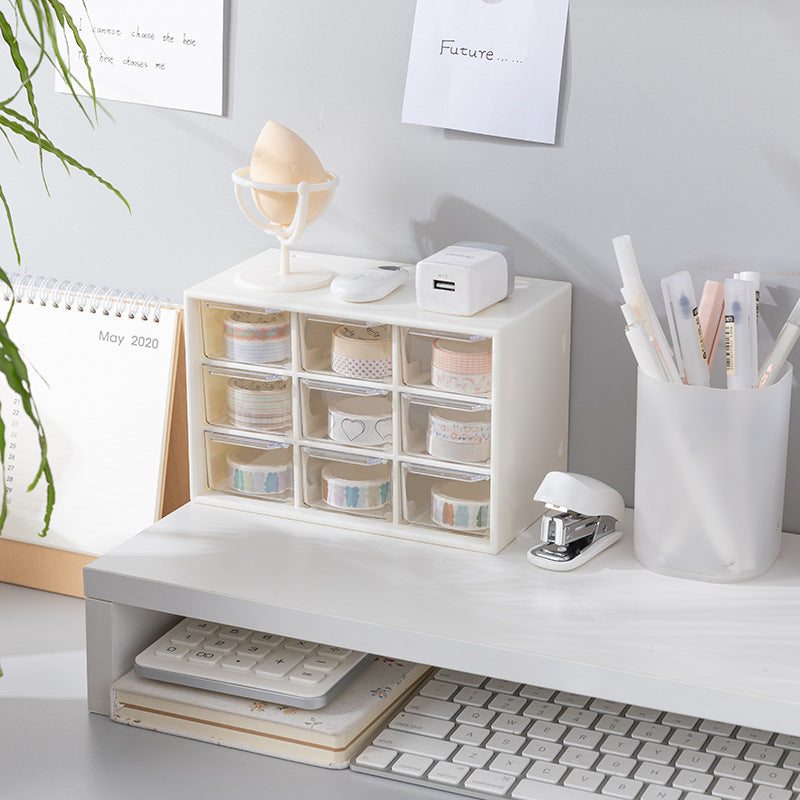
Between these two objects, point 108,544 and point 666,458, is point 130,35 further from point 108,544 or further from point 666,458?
point 666,458

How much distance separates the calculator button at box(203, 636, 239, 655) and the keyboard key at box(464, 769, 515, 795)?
0.72 ft

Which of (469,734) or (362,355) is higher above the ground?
(362,355)

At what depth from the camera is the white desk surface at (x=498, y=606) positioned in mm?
820

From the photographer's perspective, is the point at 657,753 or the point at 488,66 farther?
the point at 488,66

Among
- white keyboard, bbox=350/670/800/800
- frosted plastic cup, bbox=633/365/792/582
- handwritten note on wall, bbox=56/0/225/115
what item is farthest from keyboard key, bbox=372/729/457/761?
handwritten note on wall, bbox=56/0/225/115

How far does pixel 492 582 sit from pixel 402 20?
0.47m

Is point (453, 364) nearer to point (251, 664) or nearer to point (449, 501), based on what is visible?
point (449, 501)

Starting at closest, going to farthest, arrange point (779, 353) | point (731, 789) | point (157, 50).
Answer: point (731, 789)
point (779, 353)
point (157, 50)

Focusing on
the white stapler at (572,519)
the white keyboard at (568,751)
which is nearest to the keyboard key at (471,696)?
the white keyboard at (568,751)

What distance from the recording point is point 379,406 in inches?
41.3

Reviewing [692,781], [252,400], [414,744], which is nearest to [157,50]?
[252,400]

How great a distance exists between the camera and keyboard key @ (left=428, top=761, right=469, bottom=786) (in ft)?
2.81

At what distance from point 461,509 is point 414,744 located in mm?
196

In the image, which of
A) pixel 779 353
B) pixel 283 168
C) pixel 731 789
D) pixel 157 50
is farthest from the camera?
pixel 157 50
